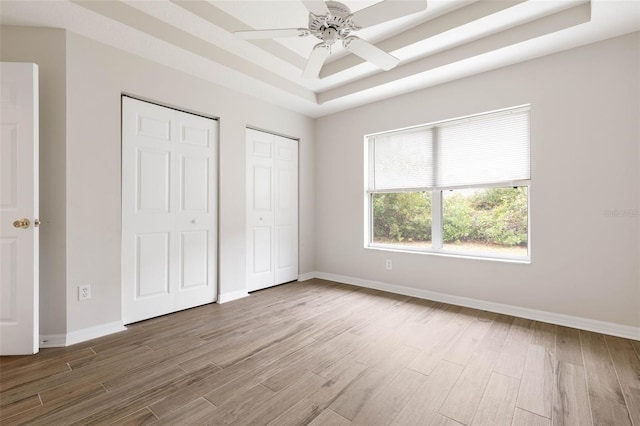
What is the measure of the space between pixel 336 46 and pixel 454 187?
207 centimetres

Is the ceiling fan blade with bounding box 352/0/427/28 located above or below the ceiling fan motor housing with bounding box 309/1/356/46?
below

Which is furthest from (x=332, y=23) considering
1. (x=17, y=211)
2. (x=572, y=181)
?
(x=17, y=211)

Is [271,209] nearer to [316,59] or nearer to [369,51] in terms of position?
[316,59]

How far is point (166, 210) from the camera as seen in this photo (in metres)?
3.05

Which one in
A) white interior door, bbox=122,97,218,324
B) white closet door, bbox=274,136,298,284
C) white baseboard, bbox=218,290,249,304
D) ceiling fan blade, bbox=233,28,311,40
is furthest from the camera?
white closet door, bbox=274,136,298,284

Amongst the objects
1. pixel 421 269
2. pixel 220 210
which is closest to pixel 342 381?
pixel 421 269

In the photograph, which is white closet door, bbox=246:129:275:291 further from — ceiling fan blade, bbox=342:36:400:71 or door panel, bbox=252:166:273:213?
ceiling fan blade, bbox=342:36:400:71

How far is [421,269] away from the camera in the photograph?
3.63 m

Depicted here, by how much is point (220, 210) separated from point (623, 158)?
3.91 m

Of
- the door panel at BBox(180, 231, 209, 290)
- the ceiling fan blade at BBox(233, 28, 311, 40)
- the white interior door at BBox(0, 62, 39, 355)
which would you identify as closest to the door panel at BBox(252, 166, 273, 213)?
the door panel at BBox(180, 231, 209, 290)

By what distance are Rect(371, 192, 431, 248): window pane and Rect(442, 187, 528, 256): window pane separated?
0.76 ft

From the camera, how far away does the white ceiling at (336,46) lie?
2.27 m

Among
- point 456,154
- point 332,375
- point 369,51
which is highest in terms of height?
point 369,51

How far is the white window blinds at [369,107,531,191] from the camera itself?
3047 mm
